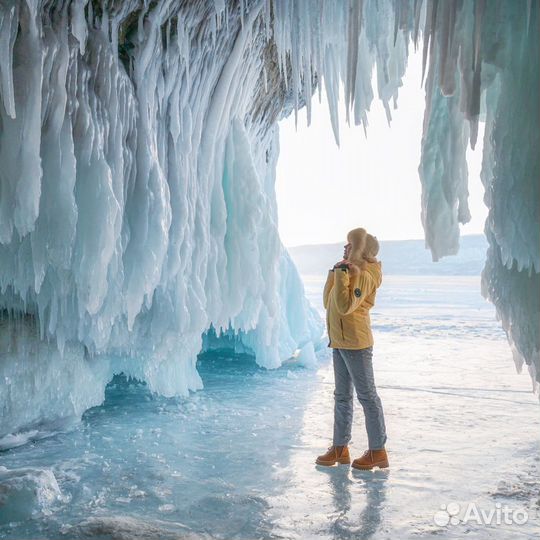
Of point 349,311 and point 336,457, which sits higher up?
point 349,311

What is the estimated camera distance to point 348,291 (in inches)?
134

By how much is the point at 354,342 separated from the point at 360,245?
64 centimetres

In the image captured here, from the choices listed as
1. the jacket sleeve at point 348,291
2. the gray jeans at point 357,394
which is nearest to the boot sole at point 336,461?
the gray jeans at point 357,394

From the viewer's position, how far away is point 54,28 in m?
3.71

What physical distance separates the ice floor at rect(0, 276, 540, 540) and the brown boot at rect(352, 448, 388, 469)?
0.21ft

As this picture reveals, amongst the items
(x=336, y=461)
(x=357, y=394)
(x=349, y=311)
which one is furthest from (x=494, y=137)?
(x=336, y=461)

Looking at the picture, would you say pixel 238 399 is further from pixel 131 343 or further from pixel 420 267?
pixel 420 267

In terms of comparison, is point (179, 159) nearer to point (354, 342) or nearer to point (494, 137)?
point (354, 342)

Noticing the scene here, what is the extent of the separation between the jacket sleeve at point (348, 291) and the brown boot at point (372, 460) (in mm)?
961

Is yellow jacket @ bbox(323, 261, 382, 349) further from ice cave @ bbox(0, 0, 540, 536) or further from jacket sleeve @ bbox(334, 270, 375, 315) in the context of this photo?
ice cave @ bbox(0, 0, 540, 536)

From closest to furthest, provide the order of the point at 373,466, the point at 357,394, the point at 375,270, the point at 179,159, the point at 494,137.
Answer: the point at 494,137, the point at 357,394, the point at 373,466, the point at 375,270, the point at 179,159

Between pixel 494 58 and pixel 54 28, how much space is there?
9.64 ft

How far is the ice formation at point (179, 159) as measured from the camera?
2.38 meters

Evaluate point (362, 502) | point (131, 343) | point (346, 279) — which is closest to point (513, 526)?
point (362, 502)
